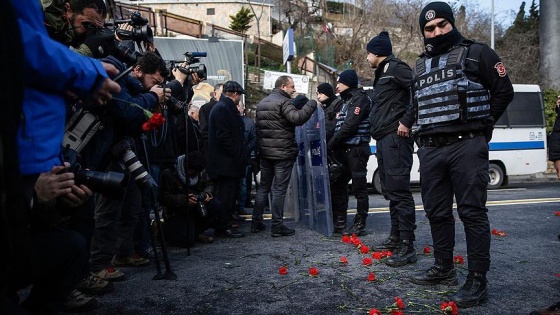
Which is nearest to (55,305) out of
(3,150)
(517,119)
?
(3,150)

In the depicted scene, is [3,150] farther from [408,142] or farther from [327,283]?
[408,142]

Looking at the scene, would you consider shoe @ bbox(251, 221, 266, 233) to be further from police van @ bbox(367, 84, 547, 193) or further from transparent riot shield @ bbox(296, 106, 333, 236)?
police van @ bbox(367, 84, 547, 193)

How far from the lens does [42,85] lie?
1642 mm

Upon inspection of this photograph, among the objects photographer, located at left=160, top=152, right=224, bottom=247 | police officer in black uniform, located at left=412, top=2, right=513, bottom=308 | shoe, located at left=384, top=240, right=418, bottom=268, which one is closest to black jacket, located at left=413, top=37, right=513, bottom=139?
police officer in black uniform, located at left=412, top=2, right=513, bottom=308

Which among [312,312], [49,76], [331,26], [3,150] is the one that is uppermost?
[331,26]

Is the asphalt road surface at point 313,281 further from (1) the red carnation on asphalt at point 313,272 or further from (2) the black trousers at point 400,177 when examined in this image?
(2) the black trousers at point 400,177

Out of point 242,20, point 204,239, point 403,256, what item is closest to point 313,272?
point 403,256

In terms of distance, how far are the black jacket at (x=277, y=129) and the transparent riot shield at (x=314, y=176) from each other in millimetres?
247

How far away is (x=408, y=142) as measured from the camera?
473 cm

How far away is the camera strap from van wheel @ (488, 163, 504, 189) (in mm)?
11375

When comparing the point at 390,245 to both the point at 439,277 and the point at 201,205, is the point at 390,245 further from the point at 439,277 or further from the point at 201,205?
the point at 201,205

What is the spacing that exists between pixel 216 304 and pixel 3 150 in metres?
2.41

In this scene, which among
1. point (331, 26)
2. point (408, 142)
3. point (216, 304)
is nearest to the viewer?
point (216, 304)

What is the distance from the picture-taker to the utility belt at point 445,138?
3.44m
